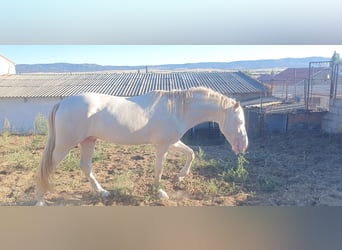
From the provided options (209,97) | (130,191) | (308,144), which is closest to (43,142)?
(130,191)

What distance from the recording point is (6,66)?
1493 mm

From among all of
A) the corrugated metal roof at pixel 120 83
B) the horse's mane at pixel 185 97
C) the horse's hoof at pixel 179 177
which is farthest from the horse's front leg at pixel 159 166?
the corrugated metal roof at pixel 120 83

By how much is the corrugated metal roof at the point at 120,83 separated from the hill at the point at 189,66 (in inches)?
1.5

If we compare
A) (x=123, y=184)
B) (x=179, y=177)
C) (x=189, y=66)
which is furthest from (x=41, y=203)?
(x=189, y=66)

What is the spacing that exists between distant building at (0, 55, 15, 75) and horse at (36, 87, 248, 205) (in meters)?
0.36

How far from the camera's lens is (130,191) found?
64.9 inches

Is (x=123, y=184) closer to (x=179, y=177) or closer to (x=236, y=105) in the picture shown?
(x=179, y=177)

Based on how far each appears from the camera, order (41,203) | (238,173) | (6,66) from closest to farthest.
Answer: (6,66)
(41,203)
(238,173)

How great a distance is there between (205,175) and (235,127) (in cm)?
45

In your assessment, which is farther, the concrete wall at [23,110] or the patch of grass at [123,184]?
the patch of grass at [123,184]

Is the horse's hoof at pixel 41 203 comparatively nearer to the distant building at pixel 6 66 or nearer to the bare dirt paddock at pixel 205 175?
the bare dirt paddock at pixel 205 175

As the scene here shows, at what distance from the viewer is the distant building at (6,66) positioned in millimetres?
1465

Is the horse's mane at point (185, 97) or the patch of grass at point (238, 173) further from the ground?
the horse's mane at point (185, 97)
